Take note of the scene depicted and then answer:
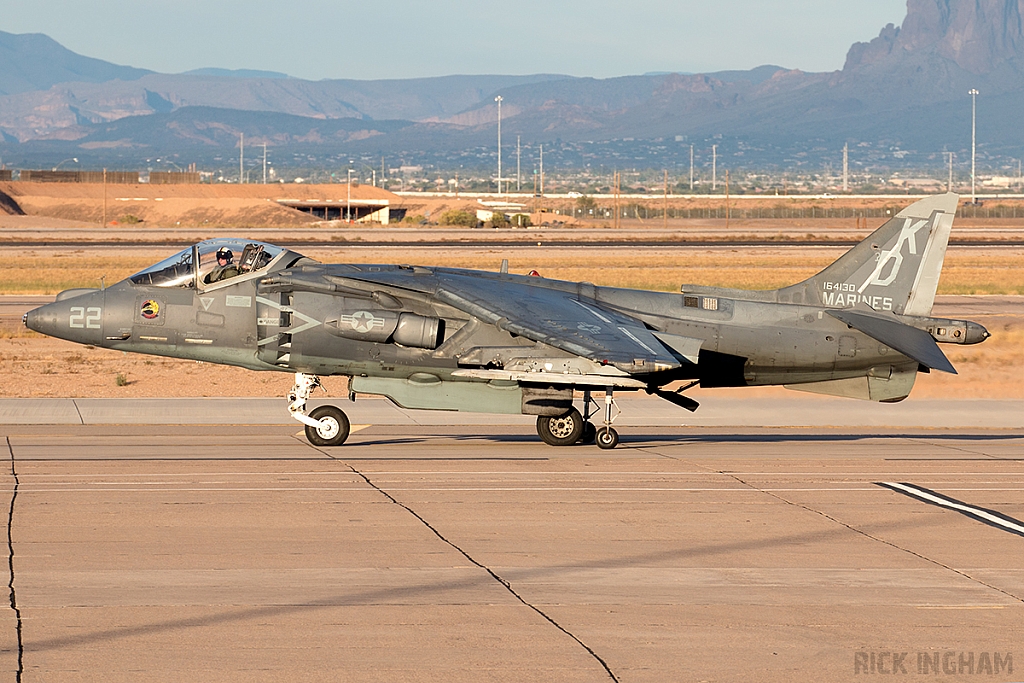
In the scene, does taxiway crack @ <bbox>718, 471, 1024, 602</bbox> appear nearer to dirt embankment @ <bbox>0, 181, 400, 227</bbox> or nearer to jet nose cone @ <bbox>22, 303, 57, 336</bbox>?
jet nose cone @ <bbox>22, 303, 57, 336</bbox>

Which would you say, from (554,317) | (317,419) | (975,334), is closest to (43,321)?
(317,419)

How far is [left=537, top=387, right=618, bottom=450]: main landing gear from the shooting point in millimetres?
19922

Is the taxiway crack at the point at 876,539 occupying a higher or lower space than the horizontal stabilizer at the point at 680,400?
lower

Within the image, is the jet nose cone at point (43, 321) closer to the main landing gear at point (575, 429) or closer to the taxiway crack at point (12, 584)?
the taxiway crack at point (12, 584)

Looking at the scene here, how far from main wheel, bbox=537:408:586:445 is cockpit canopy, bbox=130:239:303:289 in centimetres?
488

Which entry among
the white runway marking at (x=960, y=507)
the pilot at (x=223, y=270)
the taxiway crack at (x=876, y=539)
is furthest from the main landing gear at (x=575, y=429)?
the pilot at (x=223, y=270)

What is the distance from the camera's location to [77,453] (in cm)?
1831

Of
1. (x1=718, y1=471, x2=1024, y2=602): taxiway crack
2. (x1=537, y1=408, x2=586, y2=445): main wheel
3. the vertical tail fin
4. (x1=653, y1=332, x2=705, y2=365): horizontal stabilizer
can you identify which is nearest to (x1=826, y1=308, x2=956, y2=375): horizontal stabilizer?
the vertical tail fin

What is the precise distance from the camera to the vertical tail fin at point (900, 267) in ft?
67.5

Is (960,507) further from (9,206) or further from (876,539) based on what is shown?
(9,206)

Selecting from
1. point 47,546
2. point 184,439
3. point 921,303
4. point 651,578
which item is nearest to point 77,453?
point 184,439

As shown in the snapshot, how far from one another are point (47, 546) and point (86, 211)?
13536 cm

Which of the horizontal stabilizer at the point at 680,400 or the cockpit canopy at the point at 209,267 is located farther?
the cockpit canopy at the point at 209,267

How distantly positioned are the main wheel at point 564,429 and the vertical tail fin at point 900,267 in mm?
4355
